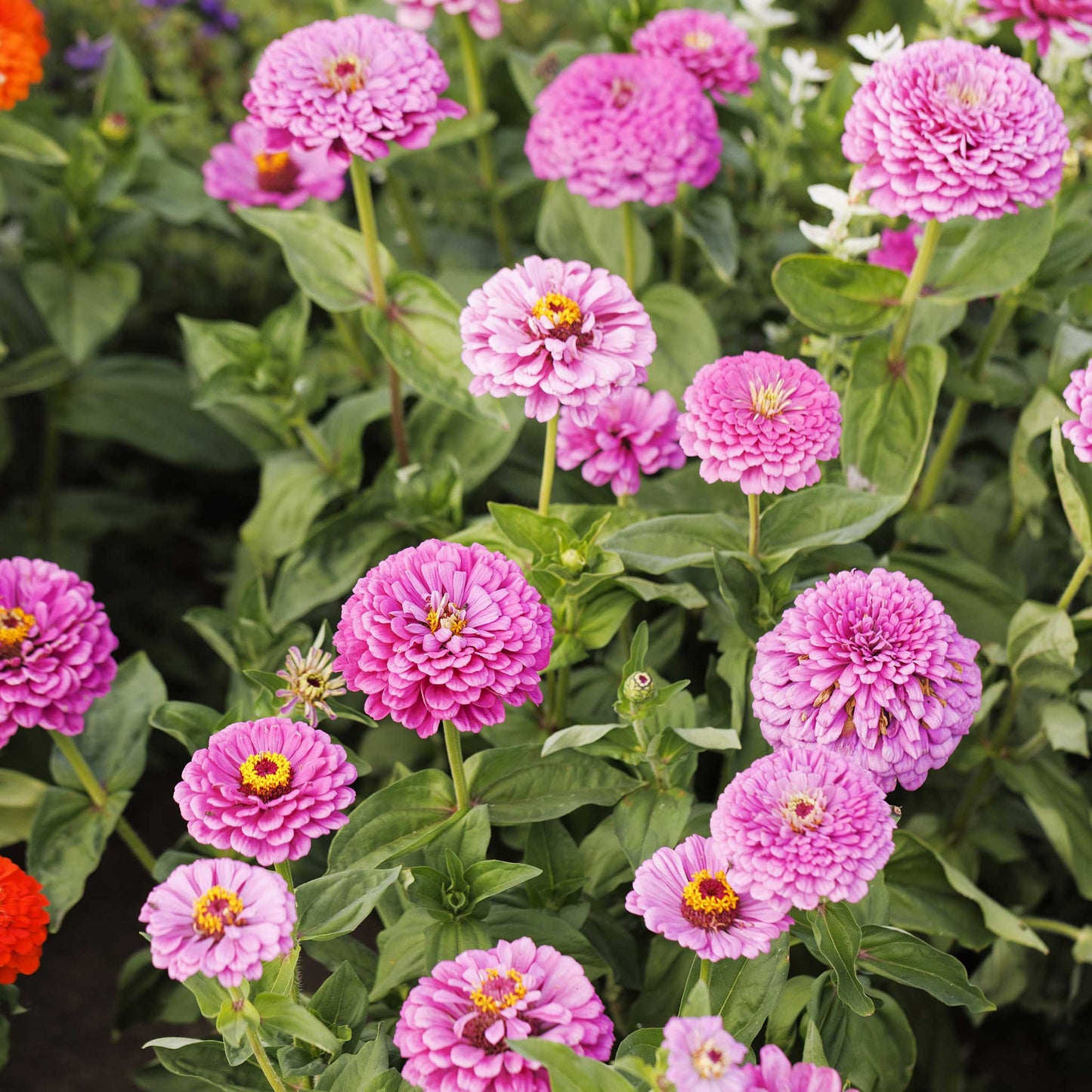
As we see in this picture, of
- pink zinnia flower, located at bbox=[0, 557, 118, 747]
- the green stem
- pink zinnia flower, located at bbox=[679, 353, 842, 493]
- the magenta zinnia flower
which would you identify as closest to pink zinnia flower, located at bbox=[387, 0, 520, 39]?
pink zinnia flower, located at bbox=[679, 353, 842, 493]

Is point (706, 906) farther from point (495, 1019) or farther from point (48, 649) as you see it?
point (48, 649)

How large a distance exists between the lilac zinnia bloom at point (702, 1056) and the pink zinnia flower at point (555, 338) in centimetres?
51

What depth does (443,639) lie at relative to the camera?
2.98ft

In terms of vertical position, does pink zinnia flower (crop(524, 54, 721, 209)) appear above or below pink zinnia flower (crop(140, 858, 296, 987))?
above

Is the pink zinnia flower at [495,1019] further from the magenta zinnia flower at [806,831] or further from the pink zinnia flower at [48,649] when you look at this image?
the pink zinnia flower at [48,649]

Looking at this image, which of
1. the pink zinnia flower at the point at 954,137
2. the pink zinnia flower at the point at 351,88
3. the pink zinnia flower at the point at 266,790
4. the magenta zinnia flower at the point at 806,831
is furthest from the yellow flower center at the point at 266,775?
the pink zinnia flower at the point at 954,137

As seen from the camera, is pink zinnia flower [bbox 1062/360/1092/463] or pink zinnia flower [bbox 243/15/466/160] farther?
pink zinnia flower [bbox 243/15/466/160]

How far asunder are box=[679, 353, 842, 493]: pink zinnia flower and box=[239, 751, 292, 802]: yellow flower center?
430 mm

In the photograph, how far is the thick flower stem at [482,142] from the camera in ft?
5.64

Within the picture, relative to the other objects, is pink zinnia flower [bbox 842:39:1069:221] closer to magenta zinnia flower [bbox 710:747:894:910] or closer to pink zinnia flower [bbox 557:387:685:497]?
pink zinnia flower [bbox 557:387:685:497]

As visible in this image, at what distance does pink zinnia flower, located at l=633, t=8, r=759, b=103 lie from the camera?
1.57 m

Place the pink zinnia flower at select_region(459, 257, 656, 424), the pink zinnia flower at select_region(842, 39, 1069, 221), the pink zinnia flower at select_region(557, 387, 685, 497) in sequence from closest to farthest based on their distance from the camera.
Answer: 1. the pink zinnia flower at select_region(459, 257, 656, 424)
2. the pink zinnia flower at select_region(842, 39, 1069, 221)
3. the pink zinnia flower at select_region(557, 387, 685, 497)

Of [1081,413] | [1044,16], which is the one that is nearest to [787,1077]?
[1081,413]

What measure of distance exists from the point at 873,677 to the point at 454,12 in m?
1.02
